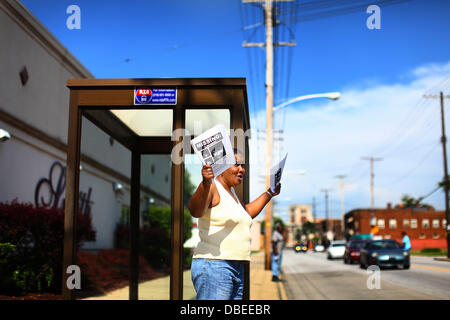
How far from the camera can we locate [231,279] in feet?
11.1

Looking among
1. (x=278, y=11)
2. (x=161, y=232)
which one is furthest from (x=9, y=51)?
(x=278, y=11)

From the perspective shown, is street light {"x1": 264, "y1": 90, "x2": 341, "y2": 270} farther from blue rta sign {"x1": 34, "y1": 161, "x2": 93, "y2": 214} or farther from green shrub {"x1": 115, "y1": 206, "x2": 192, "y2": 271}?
blue rta sign {"x1": 34, "y1": 161, "x2": 93, "y2": 214}

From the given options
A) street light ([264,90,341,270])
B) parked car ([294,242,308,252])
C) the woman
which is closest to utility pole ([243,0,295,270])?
street light ([264,90,341,270])

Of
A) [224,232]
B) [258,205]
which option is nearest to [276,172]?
[258,205]

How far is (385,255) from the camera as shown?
67.4ft

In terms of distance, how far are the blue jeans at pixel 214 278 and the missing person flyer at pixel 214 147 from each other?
60 centimetres

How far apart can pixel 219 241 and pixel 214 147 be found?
627mm

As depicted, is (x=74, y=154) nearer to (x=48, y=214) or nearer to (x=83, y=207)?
(x=48, y=214)

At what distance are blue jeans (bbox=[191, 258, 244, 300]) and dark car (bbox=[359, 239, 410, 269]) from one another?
51.1 ft

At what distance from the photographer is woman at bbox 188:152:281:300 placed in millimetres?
3316

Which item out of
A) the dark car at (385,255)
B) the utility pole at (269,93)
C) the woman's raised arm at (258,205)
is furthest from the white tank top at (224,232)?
the utility pole at (269,93)

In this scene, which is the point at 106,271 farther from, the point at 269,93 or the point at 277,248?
the point at 269,93
